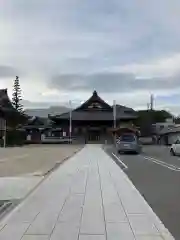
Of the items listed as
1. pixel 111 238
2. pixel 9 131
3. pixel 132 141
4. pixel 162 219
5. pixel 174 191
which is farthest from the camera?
pixel 9 131

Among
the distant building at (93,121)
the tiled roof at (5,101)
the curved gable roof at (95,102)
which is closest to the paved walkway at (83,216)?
the tiled roof at (5,101)

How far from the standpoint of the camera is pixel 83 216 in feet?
25.7

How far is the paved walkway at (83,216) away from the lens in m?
6.42

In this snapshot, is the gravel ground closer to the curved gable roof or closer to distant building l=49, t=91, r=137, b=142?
distant building l=49, t=91, r=137, b=142

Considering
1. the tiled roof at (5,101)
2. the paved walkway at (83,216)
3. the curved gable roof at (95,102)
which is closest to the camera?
the paved walkway at (83,216)

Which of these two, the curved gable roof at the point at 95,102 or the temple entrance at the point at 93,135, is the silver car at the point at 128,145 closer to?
the temple entrance at the point at 93,135

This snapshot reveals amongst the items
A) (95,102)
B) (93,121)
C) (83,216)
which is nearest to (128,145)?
(83,216)

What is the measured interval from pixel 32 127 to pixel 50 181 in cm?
6765

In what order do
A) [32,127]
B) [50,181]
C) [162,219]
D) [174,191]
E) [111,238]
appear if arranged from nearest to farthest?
[111,238], [162,219], [174,191], [50,181], [32,127]

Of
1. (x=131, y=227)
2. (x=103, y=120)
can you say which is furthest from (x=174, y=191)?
(x=103, y=120)

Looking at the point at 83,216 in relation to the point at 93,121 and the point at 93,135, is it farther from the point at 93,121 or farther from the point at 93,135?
the point at 93,135

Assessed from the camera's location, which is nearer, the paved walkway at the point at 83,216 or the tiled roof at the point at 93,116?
the paved walkway at the point at 83,216

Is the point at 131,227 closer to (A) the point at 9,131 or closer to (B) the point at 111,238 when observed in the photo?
(B) the point at 111,238

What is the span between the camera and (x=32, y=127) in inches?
3174
